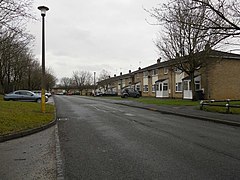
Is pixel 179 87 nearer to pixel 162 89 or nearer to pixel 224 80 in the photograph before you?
pixel 162 89

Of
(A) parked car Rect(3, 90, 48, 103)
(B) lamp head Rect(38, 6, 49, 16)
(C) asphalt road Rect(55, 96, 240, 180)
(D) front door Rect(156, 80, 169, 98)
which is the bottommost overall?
(C) asphalt road Rect(55, 96, 240, 180)

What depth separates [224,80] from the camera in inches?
1528

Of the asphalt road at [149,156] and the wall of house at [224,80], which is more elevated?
the wall of house at [224,80]

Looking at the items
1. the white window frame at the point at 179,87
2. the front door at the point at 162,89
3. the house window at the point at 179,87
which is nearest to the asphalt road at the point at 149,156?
the white window frame at the point at 179,87

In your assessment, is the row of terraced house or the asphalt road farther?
the row of terraced house

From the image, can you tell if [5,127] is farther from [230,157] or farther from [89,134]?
[230,157]

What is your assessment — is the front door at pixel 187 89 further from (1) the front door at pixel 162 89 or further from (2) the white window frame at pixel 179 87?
(1) the front door at pixel 162 89

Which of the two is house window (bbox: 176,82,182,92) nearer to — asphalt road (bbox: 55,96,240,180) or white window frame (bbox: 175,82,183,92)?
white window frame (bbox: 175,82,183,92)

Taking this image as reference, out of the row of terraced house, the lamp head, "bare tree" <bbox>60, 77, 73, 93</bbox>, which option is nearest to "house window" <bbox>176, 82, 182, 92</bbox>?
the row of terraced house

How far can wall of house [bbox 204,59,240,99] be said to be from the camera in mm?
37469

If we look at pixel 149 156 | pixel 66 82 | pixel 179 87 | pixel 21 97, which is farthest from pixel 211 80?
pixel 66 82

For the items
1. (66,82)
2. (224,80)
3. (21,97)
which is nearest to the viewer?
(21,97)

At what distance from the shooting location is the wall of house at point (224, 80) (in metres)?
37.5

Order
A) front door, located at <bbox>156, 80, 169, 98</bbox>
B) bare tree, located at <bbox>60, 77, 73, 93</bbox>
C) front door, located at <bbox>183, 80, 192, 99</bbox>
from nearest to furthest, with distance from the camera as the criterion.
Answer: front door, located at <bbox>183, 80, 192, 99</bbox>
front door, located at <bbox>156, 80, 169, 98</bbox>
bare tree, located at <bbox>60, 77, 73, 93</bbox>
